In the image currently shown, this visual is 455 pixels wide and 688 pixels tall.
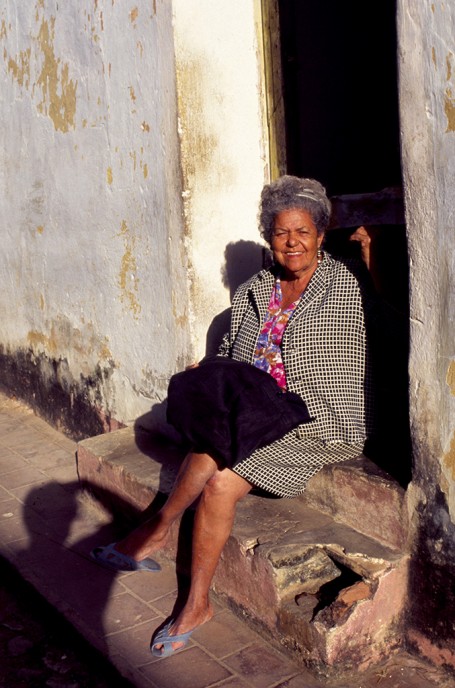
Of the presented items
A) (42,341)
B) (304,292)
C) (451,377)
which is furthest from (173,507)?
(42,341)

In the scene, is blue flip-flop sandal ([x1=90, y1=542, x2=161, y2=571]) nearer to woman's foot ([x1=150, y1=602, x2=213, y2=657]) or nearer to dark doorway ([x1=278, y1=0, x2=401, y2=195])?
woman's foot ([x1=150, y1=602, x2=213, y2=657])

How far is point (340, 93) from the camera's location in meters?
4.05

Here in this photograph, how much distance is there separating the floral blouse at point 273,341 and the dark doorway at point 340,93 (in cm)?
86

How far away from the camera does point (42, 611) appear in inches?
143

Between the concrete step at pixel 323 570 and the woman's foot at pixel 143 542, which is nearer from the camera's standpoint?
the concrete step at pixel 323 570

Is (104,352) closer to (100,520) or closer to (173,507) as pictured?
(100,520)

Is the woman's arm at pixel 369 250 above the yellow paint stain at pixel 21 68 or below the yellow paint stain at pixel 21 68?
below

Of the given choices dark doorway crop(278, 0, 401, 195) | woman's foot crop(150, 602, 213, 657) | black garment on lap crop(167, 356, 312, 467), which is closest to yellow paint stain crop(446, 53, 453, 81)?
dark doorway crop(278, 0, 401, 195)

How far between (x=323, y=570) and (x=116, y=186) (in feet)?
8.19

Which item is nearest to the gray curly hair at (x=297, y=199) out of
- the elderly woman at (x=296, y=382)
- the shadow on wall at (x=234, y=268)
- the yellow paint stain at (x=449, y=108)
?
the elderly woman at (x=296, y=382)

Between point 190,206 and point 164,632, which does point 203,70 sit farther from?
point 164,632

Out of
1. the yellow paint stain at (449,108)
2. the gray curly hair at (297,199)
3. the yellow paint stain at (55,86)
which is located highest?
the yellow paint stain at (55,86)

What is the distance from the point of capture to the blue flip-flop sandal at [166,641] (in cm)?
310

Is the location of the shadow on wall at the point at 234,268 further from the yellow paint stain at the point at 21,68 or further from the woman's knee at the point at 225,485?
the yellow paint stain at the point at 21,68
